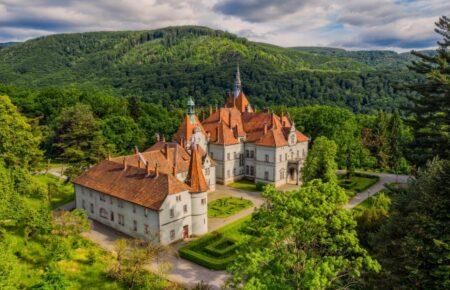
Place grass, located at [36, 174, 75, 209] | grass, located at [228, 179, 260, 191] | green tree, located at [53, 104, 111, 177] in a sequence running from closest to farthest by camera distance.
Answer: grass, located at [36, 174, 75, 209]
green tree, located at [53, 104, 111, 177]
grass, located at [228, 179, 260, 191]

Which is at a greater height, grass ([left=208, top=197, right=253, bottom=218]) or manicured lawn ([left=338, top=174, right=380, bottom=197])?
manicured lawn ([left=338, top=174, right=380, bottom=197])

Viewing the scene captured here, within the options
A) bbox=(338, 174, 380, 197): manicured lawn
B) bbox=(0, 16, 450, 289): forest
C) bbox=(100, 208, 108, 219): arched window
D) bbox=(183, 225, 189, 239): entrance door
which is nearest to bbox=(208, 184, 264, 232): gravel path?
bbox=(183, 225, 189, 239): entrance door

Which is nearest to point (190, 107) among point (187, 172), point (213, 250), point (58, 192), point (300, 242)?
point (187, 172)

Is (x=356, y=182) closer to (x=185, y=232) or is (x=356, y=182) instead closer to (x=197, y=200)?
(x=197, y=200)

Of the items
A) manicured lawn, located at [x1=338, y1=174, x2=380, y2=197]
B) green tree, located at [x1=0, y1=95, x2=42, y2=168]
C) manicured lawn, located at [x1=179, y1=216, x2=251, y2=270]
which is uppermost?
green tree, located at [x1=0, y1=95, x2=42, y2=168]

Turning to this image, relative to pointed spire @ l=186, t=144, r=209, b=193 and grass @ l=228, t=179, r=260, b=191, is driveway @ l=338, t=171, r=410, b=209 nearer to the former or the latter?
grass @ l=228, t=179, r=260, b=191
